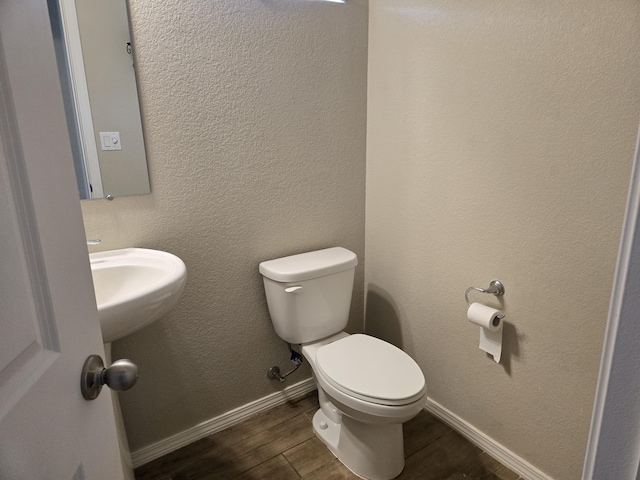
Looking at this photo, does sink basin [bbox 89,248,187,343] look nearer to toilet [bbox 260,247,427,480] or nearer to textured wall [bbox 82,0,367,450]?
textured wall [bbox 82,0,367,450]

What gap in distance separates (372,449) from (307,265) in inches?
29.7

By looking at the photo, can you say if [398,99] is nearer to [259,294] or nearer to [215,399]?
[259,294]

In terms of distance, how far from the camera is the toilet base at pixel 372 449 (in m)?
1.55

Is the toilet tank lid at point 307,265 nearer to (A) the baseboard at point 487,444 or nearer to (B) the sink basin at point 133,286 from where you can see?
(B) the sink basin at point 133,286

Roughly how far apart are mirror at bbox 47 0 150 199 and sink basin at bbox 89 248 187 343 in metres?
0.25

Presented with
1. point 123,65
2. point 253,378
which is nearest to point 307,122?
point 123,65

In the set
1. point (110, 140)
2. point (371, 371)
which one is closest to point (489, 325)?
point (371, 371)

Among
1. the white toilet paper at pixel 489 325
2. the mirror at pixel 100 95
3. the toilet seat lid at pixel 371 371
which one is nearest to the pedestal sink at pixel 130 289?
the mirror at pixel 100 95

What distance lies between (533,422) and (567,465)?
0.52 feet

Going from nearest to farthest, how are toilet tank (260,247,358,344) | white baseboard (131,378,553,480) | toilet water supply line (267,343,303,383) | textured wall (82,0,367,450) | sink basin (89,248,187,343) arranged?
1. sink basin (89,248,187,343)
2. textured wall (82,0,367,450)
3. white baseboard (131,378,553,480)
4. toilet tank (260,247,358,344)
5. toilet water supply line (267,343,303,383)

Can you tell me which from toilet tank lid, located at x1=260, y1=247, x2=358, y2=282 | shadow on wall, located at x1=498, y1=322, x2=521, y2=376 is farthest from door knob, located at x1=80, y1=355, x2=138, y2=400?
shadow on wall, located at x1=498, y1=322, x2=521, y2=376

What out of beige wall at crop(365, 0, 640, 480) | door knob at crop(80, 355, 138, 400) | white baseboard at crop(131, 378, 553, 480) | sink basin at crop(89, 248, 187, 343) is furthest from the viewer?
white baseboard at crop(131, 378, 553, 480)

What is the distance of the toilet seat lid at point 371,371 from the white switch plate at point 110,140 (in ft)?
3.53

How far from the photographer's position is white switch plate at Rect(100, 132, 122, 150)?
4.62 ft
